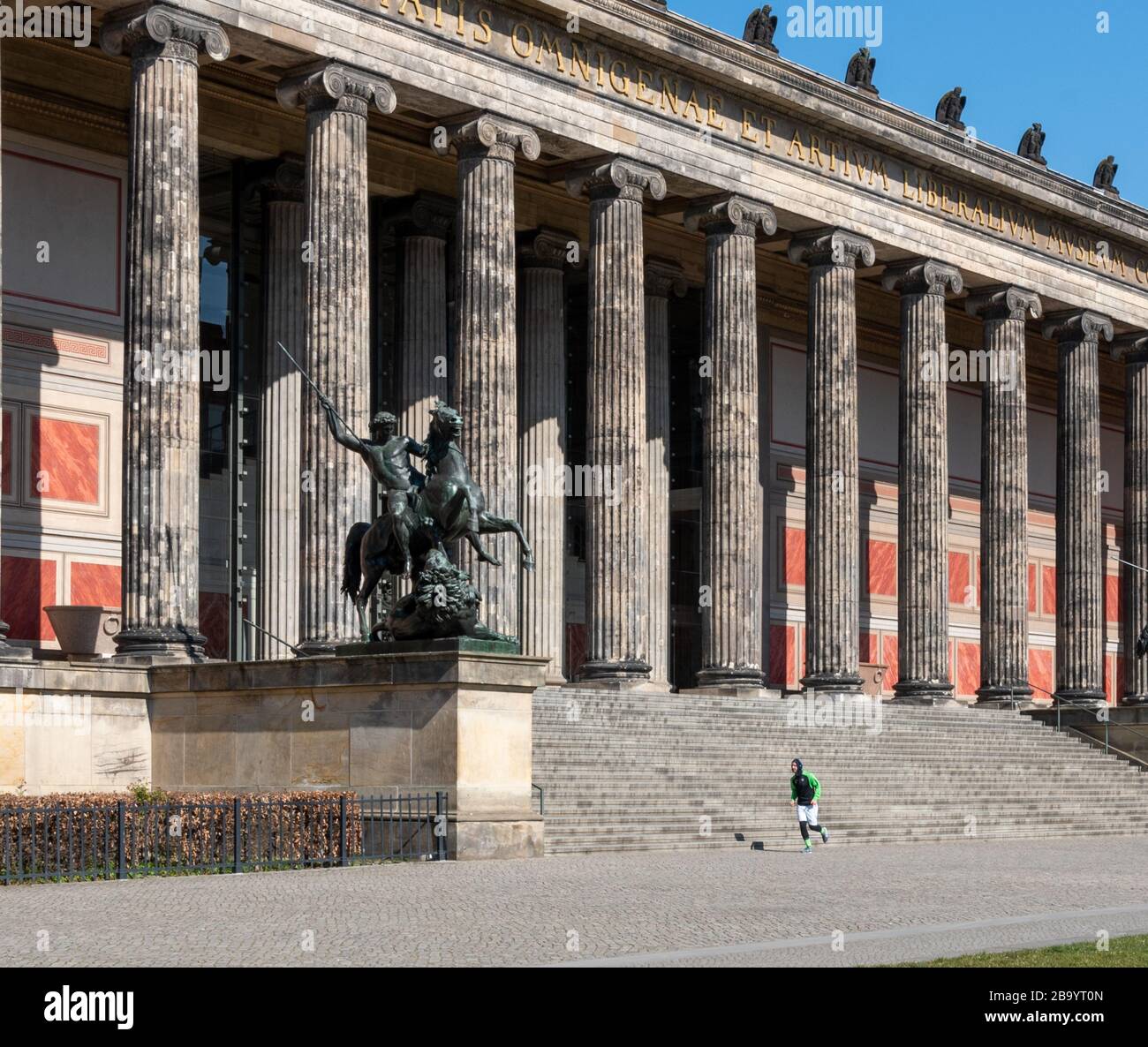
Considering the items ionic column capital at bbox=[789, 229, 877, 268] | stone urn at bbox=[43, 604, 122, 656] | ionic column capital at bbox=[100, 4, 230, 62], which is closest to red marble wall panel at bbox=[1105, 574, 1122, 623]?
ionic column capital at bbox=[789, 229, 877, 268]

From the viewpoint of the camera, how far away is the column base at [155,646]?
106ft

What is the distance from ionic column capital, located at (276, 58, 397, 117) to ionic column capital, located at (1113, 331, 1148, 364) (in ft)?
90.7

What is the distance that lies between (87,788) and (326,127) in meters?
13.0

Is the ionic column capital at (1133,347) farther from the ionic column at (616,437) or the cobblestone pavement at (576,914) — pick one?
the cobblestone pavement at (576,914)

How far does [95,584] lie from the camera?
130 ft

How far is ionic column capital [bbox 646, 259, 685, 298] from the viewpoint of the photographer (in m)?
49.7

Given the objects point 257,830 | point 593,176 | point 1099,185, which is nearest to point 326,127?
point 593,176

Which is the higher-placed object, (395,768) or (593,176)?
(593,176)

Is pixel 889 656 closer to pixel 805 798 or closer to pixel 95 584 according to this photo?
pixel 95 584

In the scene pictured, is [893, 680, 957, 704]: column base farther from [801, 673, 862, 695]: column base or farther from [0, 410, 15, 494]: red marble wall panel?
[0, 410, 15, 494]: red marble wall panel

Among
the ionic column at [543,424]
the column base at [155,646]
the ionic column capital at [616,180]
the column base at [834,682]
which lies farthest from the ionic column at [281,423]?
the column base at [834,682]
